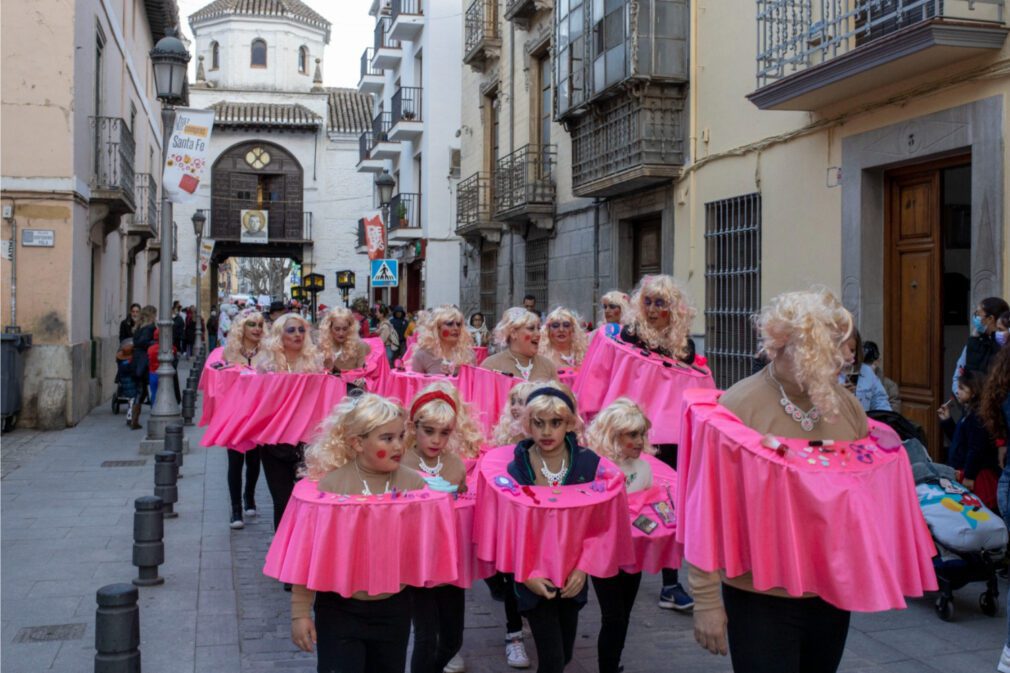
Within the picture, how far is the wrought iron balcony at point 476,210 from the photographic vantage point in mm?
22703

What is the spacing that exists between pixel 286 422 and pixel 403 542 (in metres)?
3.17

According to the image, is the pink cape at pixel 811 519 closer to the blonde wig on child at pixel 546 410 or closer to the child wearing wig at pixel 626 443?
the blonde wig on child at pixel 546 410

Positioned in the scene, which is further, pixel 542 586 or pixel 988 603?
pixel 988 603

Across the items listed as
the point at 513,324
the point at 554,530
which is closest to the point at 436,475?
the point at 554,530

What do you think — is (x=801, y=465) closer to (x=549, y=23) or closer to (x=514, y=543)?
(x=514, y=543)

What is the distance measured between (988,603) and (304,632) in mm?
4456

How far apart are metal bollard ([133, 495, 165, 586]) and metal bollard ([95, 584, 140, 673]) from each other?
270 centimetres

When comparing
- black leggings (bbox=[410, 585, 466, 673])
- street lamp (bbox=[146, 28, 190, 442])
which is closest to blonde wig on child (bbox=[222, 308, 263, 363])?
black leggings (bbox=[410, 585, 466, 673])

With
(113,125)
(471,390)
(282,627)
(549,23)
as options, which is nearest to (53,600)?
(282,627)

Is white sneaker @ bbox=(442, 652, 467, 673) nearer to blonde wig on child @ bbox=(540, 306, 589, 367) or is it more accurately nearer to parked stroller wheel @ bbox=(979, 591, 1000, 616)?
blonde wig on child @ bbox=(540, 306, 589, 367)

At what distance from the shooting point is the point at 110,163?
55.0ft

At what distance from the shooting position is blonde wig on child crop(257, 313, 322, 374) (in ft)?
23.7

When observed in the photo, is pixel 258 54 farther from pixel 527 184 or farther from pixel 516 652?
pixel 516 652

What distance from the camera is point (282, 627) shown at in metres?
5.93
